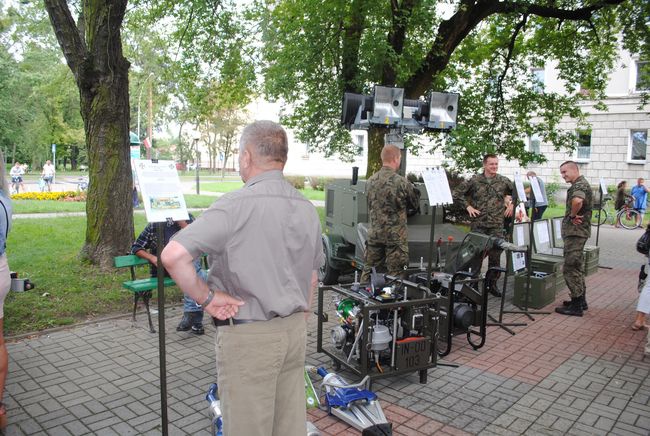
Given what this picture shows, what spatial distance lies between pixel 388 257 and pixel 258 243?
12.9 feet

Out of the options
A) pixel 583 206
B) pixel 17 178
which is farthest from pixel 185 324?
pixel 17 178

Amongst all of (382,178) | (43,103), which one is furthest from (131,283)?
(43,103)

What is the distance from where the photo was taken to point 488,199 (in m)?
7.35

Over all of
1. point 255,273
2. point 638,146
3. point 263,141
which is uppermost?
point 638,146

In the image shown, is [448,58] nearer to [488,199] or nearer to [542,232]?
[542,232]

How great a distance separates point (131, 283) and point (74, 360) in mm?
1071

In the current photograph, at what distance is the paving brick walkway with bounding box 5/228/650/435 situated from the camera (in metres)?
3.74

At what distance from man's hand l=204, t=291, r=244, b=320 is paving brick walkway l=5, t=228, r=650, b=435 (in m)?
1.81

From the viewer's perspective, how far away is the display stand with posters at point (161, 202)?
3000 mm

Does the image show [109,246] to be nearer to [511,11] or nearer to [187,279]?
[187,279]

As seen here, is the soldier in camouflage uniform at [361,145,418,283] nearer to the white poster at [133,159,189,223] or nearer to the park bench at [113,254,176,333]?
the park bench at [113,254,176,333]

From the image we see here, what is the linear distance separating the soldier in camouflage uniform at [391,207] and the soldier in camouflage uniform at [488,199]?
185 centimetres

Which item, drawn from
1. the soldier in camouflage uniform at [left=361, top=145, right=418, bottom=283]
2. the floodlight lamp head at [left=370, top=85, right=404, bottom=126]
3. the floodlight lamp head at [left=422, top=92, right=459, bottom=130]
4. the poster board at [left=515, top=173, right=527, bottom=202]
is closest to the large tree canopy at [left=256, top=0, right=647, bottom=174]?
the floodlight lamp head at [left=422, top=92, right=459, bottom=130]

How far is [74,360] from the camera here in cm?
483
